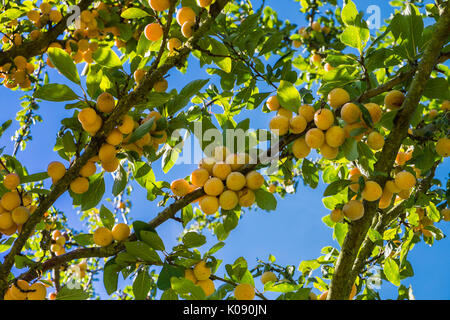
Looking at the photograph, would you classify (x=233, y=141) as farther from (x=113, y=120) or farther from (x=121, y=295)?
(x=121, y=295)

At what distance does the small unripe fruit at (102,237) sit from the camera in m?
1.49

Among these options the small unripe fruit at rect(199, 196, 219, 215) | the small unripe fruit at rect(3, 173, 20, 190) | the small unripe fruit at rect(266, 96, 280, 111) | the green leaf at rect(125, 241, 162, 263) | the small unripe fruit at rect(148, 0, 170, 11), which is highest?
the small unripe fruit at rect(148, 0, 170, 11)

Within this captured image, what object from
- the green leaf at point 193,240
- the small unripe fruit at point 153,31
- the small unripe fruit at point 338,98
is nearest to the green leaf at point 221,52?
the small unripe fruit at point 153,31

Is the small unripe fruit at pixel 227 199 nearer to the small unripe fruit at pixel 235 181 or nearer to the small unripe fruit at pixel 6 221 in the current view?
the small unripe fruit at pixel 235 181

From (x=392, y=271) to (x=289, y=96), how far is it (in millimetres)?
1207

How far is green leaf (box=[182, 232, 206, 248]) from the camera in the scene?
1500mm

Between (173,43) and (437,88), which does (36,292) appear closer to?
(173,43)

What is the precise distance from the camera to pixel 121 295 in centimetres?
452

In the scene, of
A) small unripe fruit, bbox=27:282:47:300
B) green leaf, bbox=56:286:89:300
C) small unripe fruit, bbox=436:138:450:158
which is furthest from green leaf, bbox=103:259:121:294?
small unripe fruit, bbox=436:138:450:158

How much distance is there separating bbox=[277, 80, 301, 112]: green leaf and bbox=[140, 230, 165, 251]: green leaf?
783 millimetres

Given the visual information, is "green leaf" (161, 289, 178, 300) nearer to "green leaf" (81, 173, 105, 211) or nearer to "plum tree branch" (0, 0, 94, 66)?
"green leaf" (81, 173, 105, 211)

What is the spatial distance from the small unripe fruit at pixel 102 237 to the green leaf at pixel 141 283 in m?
0.19

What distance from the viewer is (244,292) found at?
1.45m

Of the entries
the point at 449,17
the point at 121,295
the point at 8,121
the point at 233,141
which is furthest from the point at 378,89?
the point at 121,295
